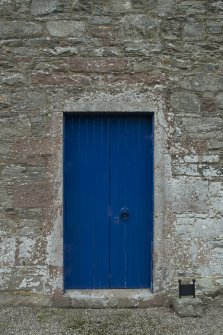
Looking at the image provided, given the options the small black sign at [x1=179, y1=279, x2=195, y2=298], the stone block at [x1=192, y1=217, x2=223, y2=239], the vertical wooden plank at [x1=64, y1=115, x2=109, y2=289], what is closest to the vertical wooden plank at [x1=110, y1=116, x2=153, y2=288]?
the vertical wooden plank at [x1=64, y1=115, x2=109, y2=289]

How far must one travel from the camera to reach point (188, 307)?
4.43 m

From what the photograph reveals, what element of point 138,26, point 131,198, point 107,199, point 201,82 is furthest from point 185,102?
point 107,199

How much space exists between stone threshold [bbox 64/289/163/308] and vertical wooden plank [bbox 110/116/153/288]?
171mm

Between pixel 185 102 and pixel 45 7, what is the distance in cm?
180

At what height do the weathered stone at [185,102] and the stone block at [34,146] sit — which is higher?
the weathered stone at [185,102]

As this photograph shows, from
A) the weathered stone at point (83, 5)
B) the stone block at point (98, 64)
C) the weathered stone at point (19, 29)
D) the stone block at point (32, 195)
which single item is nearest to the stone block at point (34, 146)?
the stone block at point (32, 195)

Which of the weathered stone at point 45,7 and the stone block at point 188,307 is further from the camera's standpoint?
the weathered stone at point 45,7

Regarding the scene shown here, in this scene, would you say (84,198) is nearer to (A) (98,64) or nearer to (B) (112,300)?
(B) (112,300)

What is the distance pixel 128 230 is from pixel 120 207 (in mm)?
269

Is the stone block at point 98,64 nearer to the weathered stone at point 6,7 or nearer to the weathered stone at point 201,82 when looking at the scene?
the weathered stone at point 201,82

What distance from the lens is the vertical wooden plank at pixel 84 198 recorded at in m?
4.79

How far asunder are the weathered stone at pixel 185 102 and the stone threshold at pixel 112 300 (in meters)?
2.01

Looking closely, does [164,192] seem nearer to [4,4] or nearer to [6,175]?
[6,175]

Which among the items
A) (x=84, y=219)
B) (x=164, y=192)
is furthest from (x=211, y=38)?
(x=84, y=219)
